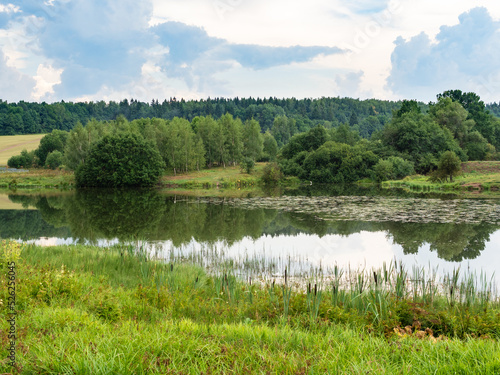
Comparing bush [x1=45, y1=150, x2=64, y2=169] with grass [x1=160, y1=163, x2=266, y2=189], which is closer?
grass [x1=160, y1=163, x2=266, y2=189]

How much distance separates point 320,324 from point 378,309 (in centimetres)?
198

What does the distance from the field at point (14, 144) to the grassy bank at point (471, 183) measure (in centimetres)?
9245

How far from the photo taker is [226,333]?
5734mm

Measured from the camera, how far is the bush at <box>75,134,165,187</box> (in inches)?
2603

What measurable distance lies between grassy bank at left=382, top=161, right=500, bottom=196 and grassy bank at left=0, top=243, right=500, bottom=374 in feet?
139

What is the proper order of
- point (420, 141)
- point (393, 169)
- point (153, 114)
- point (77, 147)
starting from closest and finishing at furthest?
point (393, 169), point (77, 147), point (420, 141), point (153, 114)

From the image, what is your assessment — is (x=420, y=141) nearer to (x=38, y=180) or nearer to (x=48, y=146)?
(x=38, y=180)

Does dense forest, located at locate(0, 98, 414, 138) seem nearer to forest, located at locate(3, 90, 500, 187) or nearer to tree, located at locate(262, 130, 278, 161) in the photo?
forest, located at locate(3, 90, 500, 187)

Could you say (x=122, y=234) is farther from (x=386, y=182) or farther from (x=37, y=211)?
(x=386, y=182)

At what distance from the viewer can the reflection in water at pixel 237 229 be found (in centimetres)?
1944

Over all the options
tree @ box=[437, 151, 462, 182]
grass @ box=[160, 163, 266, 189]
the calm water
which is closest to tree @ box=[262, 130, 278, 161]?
grass @ box=[160, 163, 266, 189]

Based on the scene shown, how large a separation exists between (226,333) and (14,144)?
134318 millimetres

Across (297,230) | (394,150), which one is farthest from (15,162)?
(297,230)

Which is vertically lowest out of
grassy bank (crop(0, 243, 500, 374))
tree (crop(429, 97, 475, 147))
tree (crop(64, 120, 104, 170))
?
grassy bank (crop(0, 243, 500, 374))
